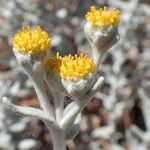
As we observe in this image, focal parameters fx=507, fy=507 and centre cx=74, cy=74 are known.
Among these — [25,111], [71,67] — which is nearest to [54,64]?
[71,67]

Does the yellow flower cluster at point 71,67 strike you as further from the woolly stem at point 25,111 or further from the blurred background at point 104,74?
the blurred background at point 104,74

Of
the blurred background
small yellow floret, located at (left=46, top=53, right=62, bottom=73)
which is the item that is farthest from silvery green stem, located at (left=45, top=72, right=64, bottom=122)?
the blurred background

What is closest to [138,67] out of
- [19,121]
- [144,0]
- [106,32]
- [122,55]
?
[122,55]

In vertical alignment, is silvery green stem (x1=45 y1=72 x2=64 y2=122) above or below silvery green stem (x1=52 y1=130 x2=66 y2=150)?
above

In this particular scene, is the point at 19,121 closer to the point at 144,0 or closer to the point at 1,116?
the point at 1,116

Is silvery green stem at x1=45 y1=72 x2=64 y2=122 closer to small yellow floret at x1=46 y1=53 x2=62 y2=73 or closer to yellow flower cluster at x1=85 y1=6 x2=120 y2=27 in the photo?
small yellow floret at x1=46 y1=53 x2=62 y2=73

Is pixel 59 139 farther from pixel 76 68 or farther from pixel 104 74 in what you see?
pixel 104 74

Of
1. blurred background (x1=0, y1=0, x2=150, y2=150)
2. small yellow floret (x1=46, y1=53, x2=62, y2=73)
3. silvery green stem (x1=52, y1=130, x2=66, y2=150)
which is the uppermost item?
small yellow floret (x1=46, y1=53, x2=62, y2=73)
